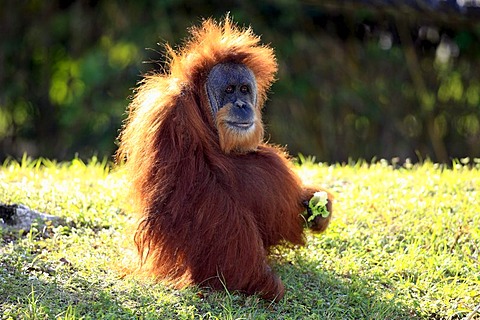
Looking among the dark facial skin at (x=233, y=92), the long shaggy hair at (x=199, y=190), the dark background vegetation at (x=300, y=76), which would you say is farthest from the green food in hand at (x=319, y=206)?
the dark background vegetation at (x=300, y=76)

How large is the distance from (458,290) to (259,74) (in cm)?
137

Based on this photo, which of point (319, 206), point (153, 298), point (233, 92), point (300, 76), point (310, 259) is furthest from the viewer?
point (300, 76)

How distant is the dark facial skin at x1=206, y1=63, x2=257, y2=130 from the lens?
4027 millimetres

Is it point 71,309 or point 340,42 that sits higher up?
point 340,42

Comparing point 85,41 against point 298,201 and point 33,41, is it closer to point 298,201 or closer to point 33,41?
point 33,41

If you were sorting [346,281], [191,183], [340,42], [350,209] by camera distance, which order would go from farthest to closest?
[340,42], [350,209], [346,281], [191,183]

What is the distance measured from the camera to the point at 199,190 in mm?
3889

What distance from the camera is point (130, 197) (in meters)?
4.12

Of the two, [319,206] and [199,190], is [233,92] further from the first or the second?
[319,206]

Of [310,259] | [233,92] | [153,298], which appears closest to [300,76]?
[310,259]

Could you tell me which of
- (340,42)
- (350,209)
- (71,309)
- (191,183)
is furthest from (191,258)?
(340,42)

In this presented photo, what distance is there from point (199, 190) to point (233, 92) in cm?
53

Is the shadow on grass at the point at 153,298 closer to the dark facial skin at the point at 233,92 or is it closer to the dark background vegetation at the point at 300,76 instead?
the dark facial skin at the point at 233,92

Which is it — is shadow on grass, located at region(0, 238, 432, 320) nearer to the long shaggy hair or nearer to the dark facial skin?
the long shaggy hair
